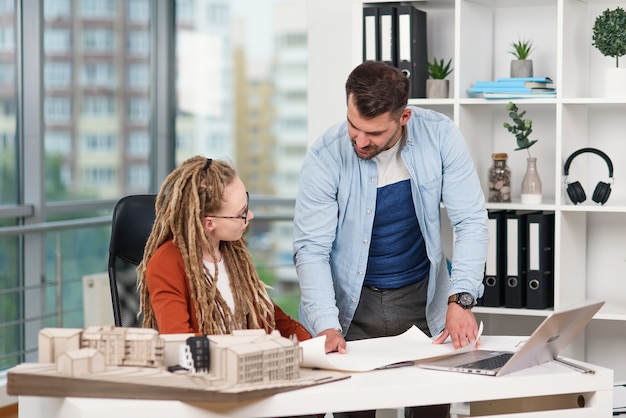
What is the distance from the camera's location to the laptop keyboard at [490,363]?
1979mm

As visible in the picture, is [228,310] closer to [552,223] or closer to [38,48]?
[552,223]

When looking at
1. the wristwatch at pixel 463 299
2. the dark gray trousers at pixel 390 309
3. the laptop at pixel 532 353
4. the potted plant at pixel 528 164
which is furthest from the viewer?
the potted plant at pixel 528 164

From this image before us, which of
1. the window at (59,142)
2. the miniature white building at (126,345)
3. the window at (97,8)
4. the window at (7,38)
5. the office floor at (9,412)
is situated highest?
the window at (97,8)

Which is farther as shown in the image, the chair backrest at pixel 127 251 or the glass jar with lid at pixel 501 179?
the glass jar with lid at pixel 501 179

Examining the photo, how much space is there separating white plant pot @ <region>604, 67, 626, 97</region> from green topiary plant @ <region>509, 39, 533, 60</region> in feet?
1.01

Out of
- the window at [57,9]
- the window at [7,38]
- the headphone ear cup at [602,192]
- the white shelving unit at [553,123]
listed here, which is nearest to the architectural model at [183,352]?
the white shelving unit at [553,123]

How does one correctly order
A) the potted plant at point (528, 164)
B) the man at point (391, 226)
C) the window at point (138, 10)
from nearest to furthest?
the man at point (391, 226) < the potted plant at point (528, 164) < the window at point (138, 10)

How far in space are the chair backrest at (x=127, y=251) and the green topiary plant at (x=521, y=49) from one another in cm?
156

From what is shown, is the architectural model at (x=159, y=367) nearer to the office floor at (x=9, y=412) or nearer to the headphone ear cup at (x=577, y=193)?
the headphone ear cup at (x=577, y=193)

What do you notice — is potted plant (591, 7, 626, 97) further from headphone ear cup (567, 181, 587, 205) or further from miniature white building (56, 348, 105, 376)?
miniature white building (56, 348, 105, 376)

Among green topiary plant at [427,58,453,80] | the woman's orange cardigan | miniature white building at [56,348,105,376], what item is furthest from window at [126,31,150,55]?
miniature white building at [56,348,105,376]

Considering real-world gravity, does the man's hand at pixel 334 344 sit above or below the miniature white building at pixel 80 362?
below

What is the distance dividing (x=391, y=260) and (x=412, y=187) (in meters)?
0.21

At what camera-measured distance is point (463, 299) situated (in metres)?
2.34
